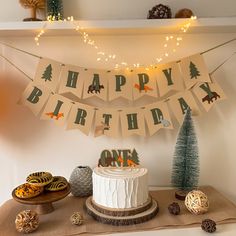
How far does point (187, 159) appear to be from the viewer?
42.9 inches

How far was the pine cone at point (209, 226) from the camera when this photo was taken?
874mm

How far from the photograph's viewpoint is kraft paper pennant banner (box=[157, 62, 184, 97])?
120 cm

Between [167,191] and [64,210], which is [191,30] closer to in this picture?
[167,191]

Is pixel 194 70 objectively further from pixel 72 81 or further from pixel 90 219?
pixel 90 219

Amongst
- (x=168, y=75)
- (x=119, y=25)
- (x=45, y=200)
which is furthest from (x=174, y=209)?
(x=119, y=25)

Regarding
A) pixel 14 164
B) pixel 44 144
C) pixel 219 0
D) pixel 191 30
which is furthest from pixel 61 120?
pixel 219 0

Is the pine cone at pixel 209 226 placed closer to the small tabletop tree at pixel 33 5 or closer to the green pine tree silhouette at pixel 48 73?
the green pine tree silhouette at pixel 48 73

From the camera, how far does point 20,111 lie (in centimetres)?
126

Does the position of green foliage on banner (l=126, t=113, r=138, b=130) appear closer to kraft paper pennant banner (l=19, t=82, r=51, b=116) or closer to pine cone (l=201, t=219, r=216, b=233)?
kraft paper pennant banner (l=19, t=82, r=51, b=116)

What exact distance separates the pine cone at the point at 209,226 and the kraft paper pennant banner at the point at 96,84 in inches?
23.7

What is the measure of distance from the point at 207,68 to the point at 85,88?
1.76 feet

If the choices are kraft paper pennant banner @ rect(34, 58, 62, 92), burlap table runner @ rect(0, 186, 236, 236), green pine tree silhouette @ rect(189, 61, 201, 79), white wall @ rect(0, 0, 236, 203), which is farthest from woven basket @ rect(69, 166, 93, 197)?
green pine tree silhouette @ rect(189, 61, 201, 79)

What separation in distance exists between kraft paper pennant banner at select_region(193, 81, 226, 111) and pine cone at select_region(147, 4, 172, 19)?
0.31 metres

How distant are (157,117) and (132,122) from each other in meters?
0.11
